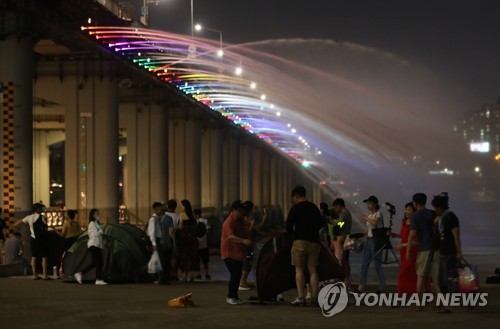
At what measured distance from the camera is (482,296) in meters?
15.3

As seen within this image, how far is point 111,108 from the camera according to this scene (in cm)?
3388

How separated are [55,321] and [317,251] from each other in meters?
3.91

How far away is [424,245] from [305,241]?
172 cm

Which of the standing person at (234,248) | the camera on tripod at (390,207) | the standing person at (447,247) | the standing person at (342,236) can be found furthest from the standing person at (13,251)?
the standing person at (447,247)

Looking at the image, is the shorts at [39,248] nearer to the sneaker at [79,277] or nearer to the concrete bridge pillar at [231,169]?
the sneaker at [79,277]

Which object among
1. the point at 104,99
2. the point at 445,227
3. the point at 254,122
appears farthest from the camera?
the point at 254,122

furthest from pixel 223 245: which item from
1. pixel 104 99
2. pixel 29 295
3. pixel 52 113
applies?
pixel 52 113

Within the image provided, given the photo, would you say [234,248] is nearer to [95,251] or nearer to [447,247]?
[447,247]

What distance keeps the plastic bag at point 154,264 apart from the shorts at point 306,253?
15.5ft

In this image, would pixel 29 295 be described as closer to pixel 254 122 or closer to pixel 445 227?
pixel 445 227

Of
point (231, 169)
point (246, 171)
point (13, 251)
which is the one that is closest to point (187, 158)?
point (231, 169)

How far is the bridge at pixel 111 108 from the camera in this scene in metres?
24.0

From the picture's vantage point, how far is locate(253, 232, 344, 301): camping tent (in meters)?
14.6

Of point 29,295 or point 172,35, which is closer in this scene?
point 29,295
